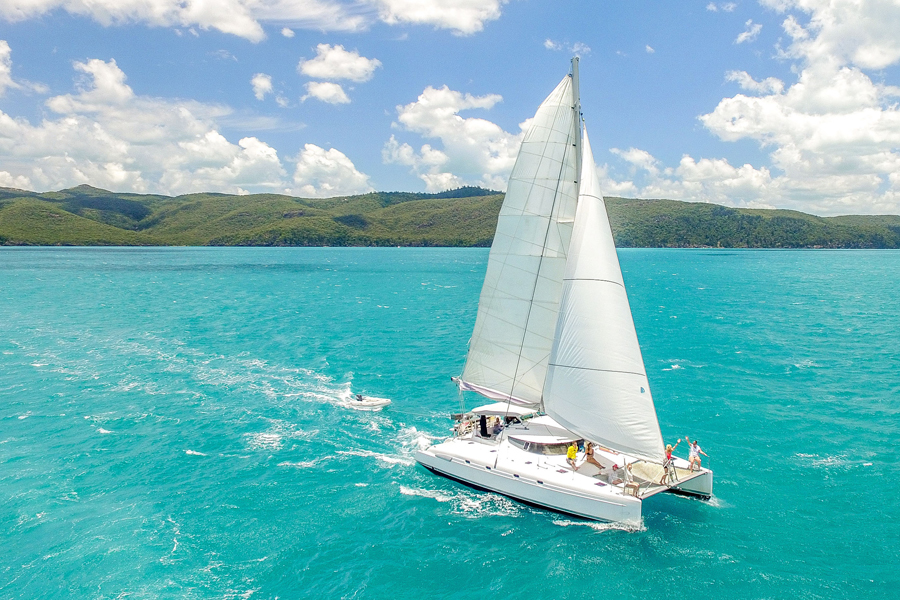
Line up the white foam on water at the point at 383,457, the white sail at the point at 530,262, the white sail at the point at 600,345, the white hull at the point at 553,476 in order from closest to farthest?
the white hull at the point at 553,476
the white sail at the point at 600,345
the white sail at the point at 530,262
the white foam on water at the point at 383,457

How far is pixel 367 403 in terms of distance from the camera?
150 feet

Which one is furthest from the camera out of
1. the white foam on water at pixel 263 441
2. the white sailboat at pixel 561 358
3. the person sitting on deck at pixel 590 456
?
the white foam on water at pixel 263 441

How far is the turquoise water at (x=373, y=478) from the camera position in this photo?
79.5 feet

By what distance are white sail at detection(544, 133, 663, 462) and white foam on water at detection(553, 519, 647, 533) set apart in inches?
134

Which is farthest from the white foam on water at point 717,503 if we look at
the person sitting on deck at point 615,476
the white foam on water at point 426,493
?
the white foam on water at point 426,493

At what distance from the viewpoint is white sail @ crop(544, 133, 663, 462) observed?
27.5m

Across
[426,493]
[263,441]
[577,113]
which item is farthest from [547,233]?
[263,441]

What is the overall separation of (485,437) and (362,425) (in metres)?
12.5

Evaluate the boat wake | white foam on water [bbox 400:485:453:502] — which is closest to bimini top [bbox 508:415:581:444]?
the boat wake

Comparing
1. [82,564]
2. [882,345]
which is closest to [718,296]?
[882,345]

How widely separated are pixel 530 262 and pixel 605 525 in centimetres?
1445

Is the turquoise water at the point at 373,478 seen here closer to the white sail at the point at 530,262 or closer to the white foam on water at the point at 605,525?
the white foam on water at the point at 605,525

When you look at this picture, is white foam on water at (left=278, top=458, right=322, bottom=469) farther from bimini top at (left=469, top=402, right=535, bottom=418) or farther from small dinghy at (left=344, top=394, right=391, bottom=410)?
bimini top at (left=469, top=402, right=535, bottom=418)

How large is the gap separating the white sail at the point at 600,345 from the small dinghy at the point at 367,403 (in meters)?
20.7
